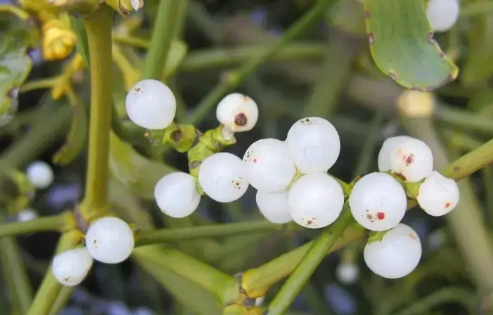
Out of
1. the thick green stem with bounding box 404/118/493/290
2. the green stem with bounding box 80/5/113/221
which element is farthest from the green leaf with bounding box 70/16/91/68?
the thick green stem with bounding box 404/118/493/290

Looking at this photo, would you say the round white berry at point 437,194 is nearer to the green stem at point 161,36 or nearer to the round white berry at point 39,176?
the green stem at point 161,36

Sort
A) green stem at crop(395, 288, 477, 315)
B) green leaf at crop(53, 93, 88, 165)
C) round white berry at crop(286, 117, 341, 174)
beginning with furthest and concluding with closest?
1. green stem at crop(395, 288, 477, 315)
2. green leaf at crop(53, 93, 88, 165)
3. round white berry at crop(286, 117, 341, 174)

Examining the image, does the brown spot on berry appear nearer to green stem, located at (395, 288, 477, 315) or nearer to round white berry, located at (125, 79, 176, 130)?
round white berry, located at (125, 79, 176, 130)

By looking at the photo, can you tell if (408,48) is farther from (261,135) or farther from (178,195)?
(261,135)

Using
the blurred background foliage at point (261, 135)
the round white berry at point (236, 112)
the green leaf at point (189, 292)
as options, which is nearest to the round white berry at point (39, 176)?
the blurred background foliage at point (261, 135)

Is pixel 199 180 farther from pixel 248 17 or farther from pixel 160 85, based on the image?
pixel 248 17

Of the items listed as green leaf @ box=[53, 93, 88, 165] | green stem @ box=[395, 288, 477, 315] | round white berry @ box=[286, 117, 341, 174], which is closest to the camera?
round white berry @ box=[286, 117, 341, 174]
